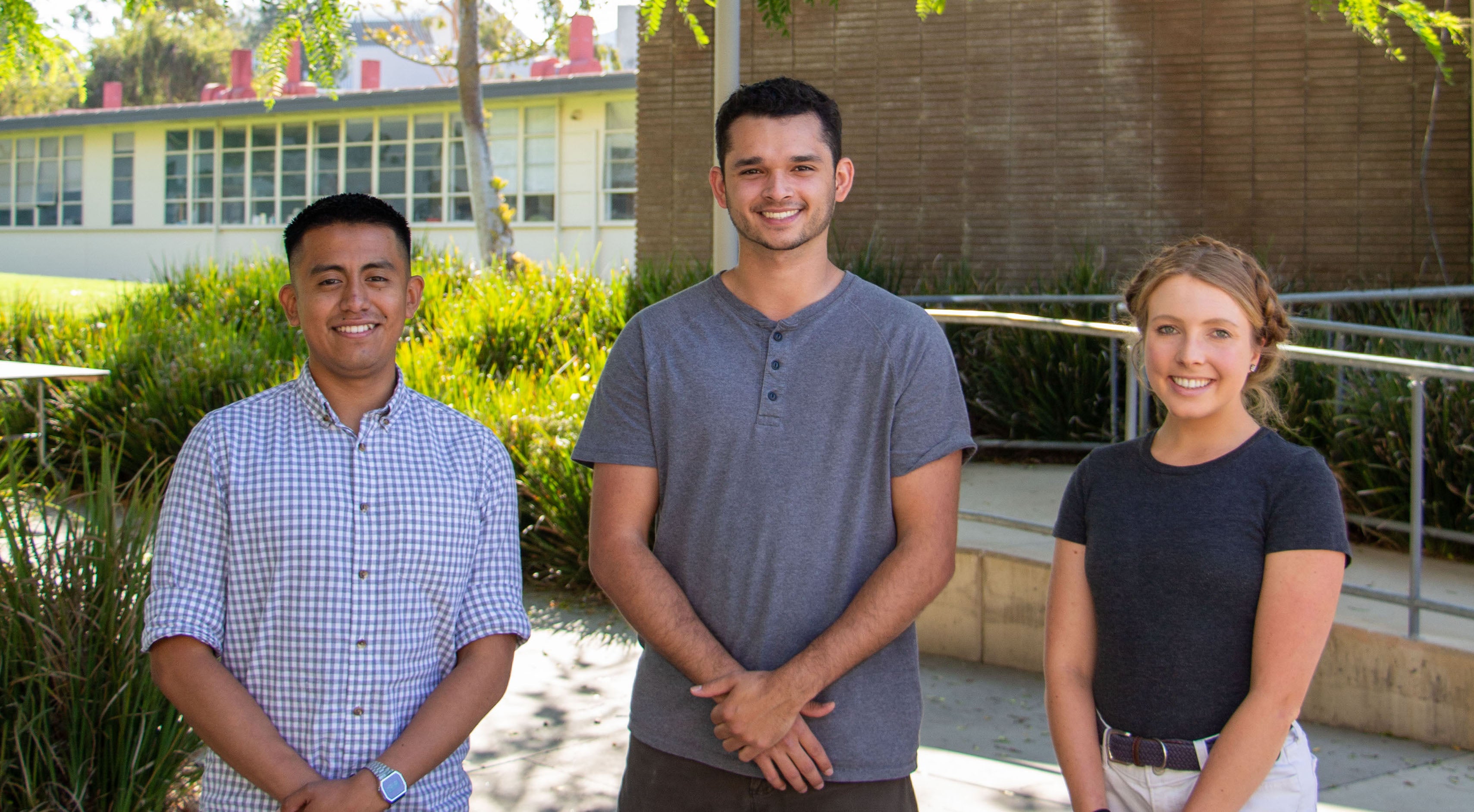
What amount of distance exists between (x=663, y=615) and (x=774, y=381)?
48 centimetres

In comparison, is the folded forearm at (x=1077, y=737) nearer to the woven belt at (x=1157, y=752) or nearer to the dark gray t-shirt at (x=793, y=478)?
the woven belt at (x=1157, y=752)

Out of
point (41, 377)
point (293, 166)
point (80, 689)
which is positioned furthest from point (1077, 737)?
point (293, 166)

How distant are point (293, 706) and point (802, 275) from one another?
123cm

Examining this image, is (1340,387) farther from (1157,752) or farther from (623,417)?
(623,417)

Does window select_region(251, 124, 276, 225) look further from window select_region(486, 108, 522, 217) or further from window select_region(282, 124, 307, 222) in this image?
window select_region(486, 108, 522, 217)

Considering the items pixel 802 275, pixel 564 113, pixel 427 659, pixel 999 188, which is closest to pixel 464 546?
pixel 427 659

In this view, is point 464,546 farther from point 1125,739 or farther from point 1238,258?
point 1238,258

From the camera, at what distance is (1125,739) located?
2.33 meters

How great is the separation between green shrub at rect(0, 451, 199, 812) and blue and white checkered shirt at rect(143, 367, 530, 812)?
1.21m

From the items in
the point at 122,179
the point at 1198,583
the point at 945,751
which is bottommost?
the point at 945,751

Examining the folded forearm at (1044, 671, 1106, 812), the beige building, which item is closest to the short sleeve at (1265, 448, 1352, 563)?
the folded forearm at (1044, 671, 1106, 812)

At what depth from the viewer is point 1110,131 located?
10.5m

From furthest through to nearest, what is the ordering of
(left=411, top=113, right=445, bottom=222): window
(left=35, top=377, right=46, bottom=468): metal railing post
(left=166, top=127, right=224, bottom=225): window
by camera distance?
(left=166, top=127, right=224, bottom=225): window → (left=411, top=113, right=445, bottom=222): window → (left=35, top=377, right=46, bottom=468): metal railing post

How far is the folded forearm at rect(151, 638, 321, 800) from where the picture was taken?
2.23m
